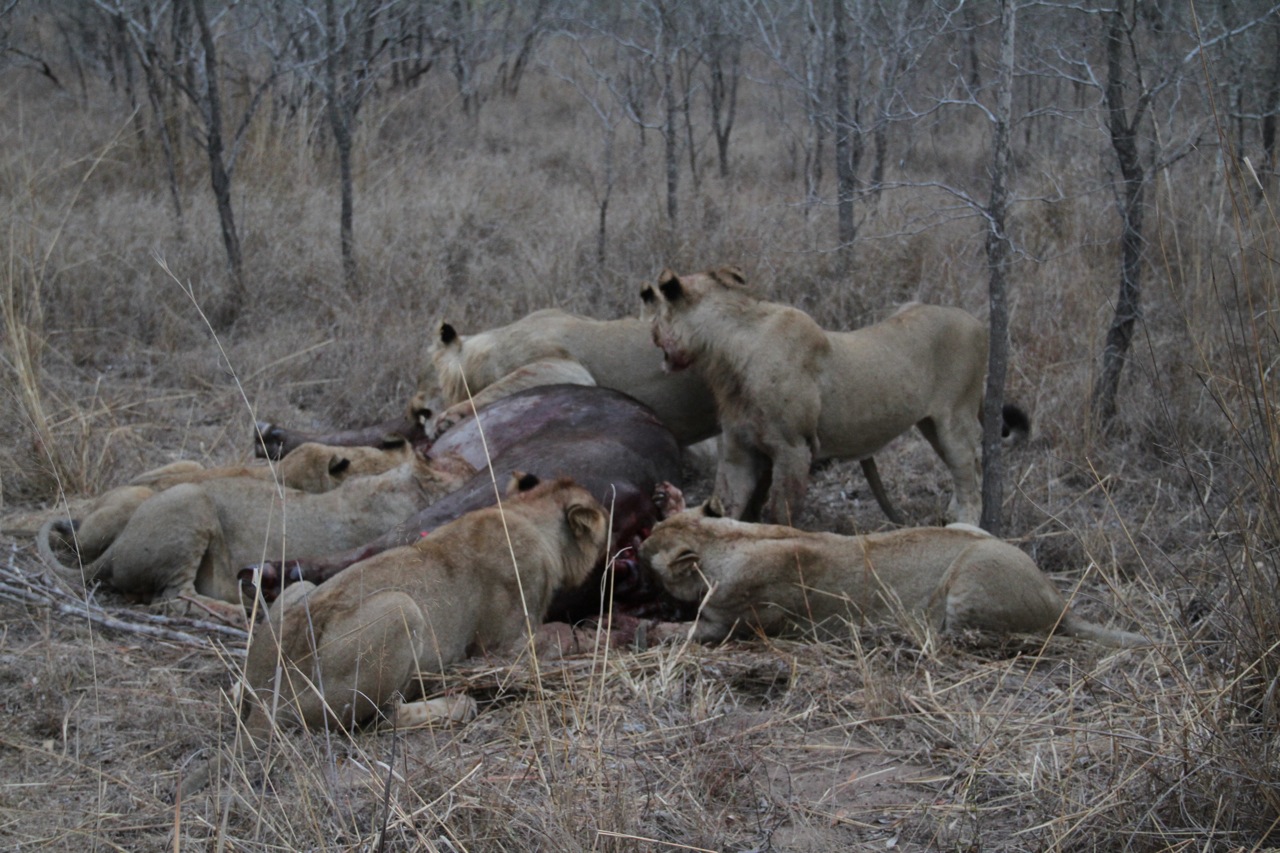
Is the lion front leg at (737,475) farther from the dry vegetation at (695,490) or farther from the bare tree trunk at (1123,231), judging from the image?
the bare tree trunk at (1123,231)

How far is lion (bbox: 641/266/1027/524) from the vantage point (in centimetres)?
638

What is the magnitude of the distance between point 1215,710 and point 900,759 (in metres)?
1.03

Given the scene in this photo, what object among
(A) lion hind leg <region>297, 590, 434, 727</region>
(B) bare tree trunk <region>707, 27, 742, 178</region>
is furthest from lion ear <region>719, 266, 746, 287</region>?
(B) bare tree trunk <region>707, 27, 742, 178</region>

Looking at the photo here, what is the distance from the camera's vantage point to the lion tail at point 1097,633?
5.14m

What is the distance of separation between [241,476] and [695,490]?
8.40ft

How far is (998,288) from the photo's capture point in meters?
6.37

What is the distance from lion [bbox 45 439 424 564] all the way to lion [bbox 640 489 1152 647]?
4.88ft

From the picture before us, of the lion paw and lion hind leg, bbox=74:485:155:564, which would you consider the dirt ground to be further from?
the lion paw

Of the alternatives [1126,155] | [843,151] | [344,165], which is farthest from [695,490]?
[344,165]

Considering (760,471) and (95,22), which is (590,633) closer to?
(760,471)

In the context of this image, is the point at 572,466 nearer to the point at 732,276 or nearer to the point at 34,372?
the point at 732,276

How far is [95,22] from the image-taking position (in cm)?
1706

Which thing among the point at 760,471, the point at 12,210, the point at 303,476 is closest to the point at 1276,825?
the point at 760,471

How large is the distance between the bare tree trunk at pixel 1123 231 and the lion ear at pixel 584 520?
3.21 metres
